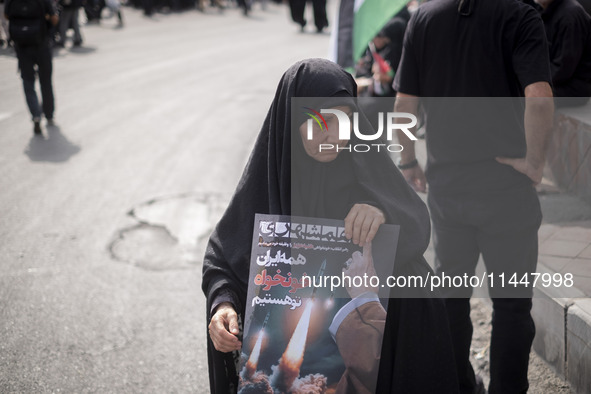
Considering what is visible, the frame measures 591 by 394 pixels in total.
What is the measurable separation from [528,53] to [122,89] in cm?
947

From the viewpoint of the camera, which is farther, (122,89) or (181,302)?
(122,89)

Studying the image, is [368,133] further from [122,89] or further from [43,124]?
[122,89]

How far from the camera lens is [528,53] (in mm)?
2482

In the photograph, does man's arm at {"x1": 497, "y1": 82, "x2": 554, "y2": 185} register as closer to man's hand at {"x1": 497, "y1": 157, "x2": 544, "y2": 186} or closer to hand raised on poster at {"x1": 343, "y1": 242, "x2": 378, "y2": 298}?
man's hand at {"x1": 497, "y1": 157, "x2": 544, "y2": 186}

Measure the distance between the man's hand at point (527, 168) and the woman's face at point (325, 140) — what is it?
1.05 metres

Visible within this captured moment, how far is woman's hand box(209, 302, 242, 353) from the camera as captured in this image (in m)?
1.86

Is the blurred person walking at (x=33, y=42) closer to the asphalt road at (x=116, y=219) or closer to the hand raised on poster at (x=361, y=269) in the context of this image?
the asphalt road at (x=116, y=219)

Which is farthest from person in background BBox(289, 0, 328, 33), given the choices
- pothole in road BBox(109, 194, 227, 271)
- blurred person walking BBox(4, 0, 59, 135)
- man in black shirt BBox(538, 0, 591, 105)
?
blurred person walking BBox(4, 0, 59, 135)

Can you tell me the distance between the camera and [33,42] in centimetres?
778

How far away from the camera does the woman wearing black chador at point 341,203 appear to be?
6.19 feet

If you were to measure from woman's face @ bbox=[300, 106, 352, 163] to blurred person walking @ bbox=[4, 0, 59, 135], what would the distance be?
6886 millimetres

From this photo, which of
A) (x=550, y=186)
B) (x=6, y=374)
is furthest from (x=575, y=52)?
(x=6, y=374)

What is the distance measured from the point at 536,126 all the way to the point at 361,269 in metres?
1.22

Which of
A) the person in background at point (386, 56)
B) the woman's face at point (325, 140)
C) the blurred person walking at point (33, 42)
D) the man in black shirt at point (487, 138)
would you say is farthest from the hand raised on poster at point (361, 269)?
the blurred person walking at point (33, 42)
